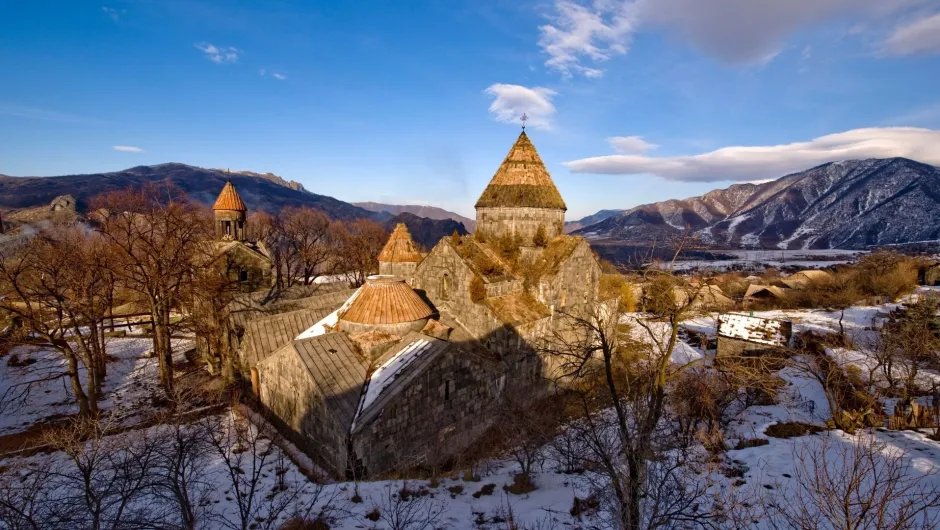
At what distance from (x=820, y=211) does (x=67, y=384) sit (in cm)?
18790

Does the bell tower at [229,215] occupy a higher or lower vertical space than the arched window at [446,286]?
higher

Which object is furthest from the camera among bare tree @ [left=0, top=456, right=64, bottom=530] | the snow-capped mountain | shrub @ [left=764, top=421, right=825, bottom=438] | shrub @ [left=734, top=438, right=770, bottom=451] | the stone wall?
the snow-capped mountain

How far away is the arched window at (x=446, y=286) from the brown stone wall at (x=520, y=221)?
2.52 metres

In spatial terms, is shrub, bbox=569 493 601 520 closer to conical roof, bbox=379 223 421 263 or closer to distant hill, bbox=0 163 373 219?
conical roof, bbox=379 223 421 263

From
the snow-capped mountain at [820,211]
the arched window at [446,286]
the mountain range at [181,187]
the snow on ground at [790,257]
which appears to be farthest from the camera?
the snow-capped mountain at [820,211]

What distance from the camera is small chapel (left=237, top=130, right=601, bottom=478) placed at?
396 inches

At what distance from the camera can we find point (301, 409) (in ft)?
35.8

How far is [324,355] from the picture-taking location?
1109cm

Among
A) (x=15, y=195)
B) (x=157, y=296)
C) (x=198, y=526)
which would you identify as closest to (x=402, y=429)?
(x=198, y=526)

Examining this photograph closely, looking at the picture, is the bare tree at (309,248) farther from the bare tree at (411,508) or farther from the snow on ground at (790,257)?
the snow on ground at (790,257)

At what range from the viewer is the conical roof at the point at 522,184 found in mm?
15172

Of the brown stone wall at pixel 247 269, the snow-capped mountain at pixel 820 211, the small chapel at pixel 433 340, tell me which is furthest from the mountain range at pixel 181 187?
the snow-capped mountain at pixel 820 211

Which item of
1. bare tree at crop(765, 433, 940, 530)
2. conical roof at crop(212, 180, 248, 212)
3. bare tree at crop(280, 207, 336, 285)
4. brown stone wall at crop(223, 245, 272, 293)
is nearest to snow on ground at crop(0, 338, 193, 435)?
brown stone wall at crop(223, 245, 272, 293)

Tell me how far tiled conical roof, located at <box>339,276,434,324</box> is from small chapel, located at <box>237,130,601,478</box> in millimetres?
32
